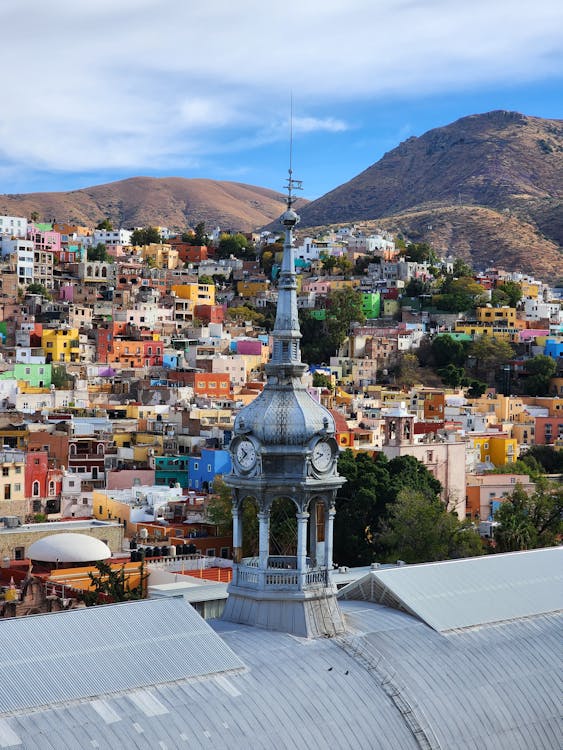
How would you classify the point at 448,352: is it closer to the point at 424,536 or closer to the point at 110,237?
the point at 110,237

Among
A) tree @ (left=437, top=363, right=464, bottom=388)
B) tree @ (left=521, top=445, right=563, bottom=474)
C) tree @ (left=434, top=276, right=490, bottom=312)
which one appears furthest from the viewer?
tree @ (left=434, top=276, right=490, bottom=312)

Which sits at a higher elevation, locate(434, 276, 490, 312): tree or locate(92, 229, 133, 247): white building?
locate(92, 229, 133, 247): white building

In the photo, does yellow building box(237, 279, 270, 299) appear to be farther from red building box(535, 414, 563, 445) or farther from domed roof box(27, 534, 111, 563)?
domed roof box(27, 534, 111, 563)

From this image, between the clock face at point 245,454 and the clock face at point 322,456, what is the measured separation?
0.84 meters

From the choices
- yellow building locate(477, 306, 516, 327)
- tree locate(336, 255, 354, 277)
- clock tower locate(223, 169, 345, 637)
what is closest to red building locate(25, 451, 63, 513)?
clock tower locate(223, 169, 345, 637)

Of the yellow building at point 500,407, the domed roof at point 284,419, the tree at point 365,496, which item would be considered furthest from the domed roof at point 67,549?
the yellow building at point 500,407

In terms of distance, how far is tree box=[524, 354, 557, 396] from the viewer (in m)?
110

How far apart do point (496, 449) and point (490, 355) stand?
99.8 ft

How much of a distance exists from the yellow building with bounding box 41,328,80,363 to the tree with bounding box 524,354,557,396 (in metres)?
32.1

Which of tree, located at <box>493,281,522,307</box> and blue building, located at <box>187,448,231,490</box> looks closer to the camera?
blue building, located at <box>187,448,231,490</box>

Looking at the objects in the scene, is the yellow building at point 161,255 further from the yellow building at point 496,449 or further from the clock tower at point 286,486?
the clock tower at point 286,486

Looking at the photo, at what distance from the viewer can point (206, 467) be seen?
70.8 metres

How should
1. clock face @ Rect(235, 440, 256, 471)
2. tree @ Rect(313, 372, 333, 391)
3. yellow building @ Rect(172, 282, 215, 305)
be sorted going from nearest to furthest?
clock face @ Rect(235, 440, 256, 471), tree @ Rect(313, 372, 333, 391), yellow building @ Rect(172, 282, 215, 305)

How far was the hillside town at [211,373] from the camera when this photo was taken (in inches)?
2435
